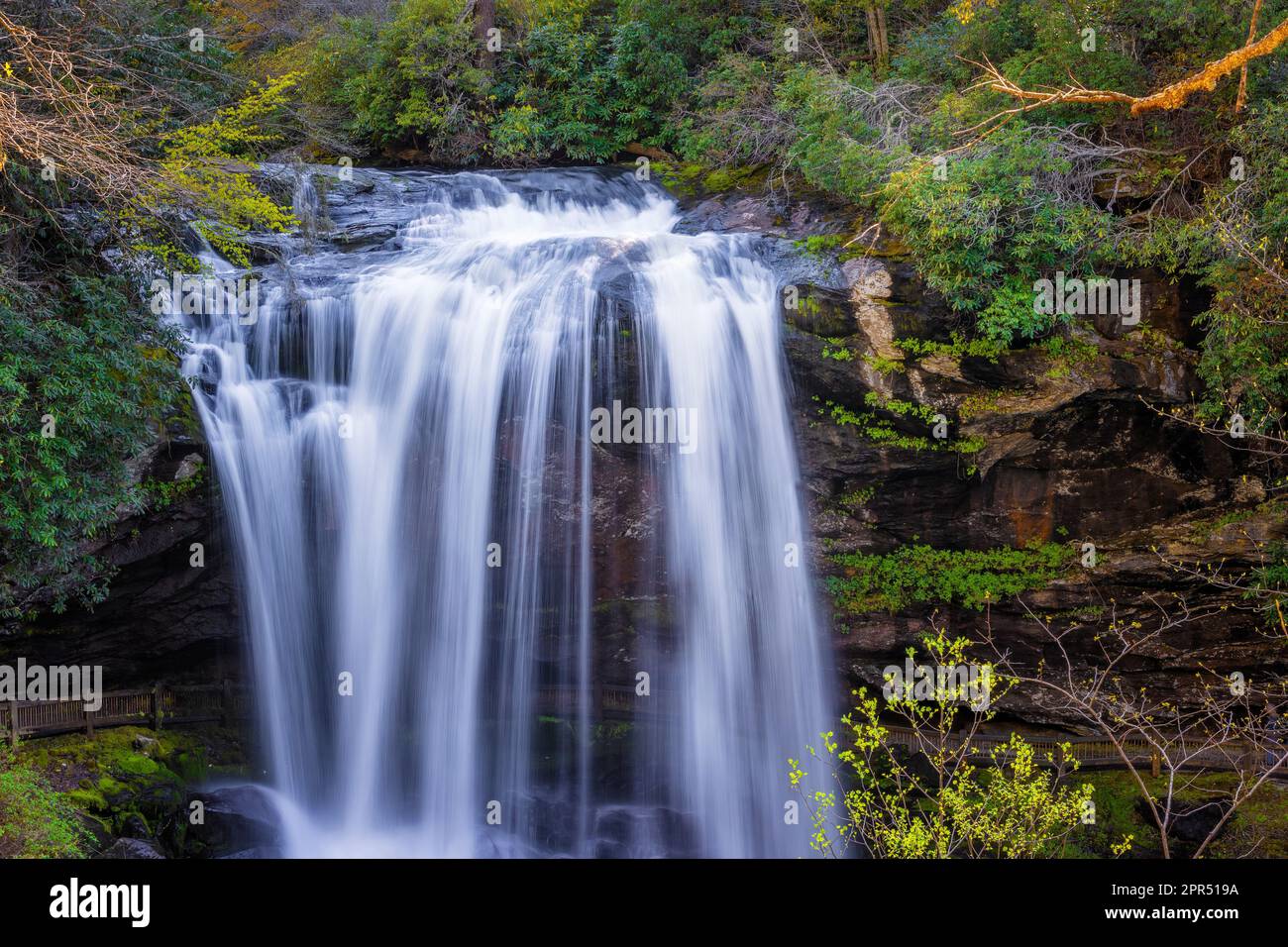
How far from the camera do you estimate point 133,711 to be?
41.0 feet

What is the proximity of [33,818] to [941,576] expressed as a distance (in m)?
11.8

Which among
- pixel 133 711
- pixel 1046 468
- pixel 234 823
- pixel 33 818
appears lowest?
pixel 234 823

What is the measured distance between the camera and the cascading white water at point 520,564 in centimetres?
1275

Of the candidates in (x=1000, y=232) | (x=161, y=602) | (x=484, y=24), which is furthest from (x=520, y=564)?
(x=484, y=24)

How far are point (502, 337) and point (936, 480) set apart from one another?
6.71m

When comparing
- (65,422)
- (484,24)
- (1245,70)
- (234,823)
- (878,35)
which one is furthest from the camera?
(484,24)

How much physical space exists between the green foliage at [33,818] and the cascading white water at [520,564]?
2.82 metres

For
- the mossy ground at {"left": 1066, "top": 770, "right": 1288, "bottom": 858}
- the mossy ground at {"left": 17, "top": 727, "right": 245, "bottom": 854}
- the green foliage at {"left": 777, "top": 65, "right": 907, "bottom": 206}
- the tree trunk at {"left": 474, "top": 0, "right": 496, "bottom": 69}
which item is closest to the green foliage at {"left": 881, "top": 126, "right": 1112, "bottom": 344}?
the green foliage at {"left": 777, "top": 65, "right": 907, "bottom": 206}

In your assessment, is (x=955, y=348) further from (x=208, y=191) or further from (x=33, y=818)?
(x=33, y=818)

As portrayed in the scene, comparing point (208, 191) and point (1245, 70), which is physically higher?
point (208, 191)

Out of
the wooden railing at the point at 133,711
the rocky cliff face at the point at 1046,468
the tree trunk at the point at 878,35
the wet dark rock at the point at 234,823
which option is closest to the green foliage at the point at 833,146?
the rocky cliff face at the point at 1046,468

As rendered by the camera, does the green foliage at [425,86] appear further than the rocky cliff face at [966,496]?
Yes

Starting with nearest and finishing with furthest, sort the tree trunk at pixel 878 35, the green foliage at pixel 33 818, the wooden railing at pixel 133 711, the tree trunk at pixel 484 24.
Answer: the green foliage at pixel 33 818, the wooden railing at pixel 133 711, the tree trunk at pixel 878 35, the tree trunk at pixel 484 24

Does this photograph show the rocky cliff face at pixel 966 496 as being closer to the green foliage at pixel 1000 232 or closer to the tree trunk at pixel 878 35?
the green foliage at pixel 1000 232
